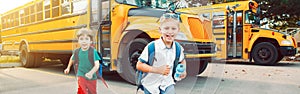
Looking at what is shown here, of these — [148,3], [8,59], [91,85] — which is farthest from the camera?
[8,59]

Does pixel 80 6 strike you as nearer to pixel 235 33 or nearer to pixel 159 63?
pixel 159 63

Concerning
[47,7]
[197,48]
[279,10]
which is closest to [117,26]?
[47,7]

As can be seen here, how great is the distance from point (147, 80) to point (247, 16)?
22.2 ft

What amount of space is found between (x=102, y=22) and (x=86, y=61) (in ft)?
2.20

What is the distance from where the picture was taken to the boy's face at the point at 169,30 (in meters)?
1.39

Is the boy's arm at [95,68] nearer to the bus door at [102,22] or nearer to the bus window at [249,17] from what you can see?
the bus door at [102,22]

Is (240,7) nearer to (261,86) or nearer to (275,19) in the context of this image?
(261,86)

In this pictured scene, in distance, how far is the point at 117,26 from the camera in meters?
2.39

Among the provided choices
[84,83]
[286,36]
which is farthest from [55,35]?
[286,36]

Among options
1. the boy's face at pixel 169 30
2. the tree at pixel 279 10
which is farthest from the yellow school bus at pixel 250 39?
the boy's face at pixel 169 30

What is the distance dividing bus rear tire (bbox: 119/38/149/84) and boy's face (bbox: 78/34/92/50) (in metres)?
0.58

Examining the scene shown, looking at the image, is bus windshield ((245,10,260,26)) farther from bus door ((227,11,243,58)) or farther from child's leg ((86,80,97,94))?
child's leg ((86,80,97,94))

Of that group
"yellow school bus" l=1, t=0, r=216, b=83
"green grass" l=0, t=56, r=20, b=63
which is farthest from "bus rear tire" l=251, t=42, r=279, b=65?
"green grass" l=0, t=56, r=20, b=63

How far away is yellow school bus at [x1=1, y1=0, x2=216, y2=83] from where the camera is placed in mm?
1884
